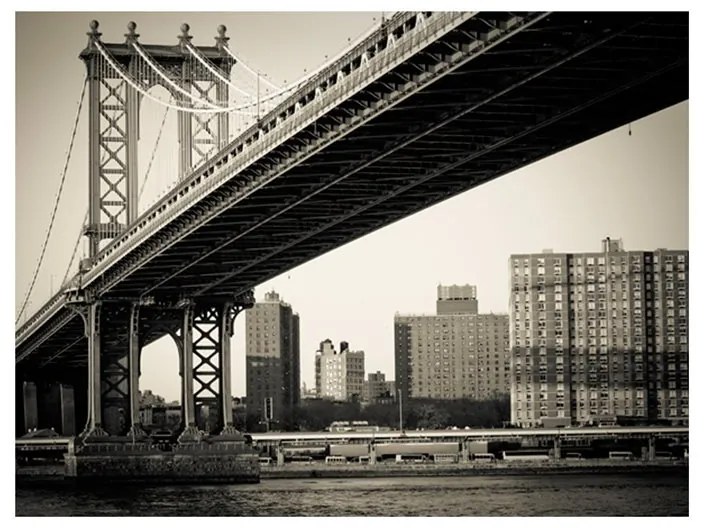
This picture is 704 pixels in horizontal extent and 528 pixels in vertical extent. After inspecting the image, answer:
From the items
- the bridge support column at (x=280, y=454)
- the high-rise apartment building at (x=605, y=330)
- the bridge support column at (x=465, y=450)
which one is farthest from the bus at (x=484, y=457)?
the high-rise apartment building at (x=605, y=330)

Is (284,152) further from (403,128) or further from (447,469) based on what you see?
(447,469)

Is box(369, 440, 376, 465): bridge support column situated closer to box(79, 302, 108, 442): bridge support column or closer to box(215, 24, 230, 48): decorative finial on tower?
box(79, 302, 108, 442): bridge support column

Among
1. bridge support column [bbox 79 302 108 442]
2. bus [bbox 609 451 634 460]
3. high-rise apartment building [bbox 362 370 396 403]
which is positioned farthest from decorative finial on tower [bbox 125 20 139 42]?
bus [bbox 609 451 634 460]

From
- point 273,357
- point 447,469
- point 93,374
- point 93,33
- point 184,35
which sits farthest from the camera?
point 447,469

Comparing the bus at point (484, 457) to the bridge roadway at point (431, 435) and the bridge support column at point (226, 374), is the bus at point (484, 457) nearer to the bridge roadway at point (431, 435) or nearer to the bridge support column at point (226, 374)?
the bridge roadway at point (431, 435)

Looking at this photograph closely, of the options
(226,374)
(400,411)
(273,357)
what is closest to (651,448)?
(400,411)

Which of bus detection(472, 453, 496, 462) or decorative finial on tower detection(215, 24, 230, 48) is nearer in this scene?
decorative finial on tower detection(215, 24, 230, 48)

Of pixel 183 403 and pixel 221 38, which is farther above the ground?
pixel 221 38
